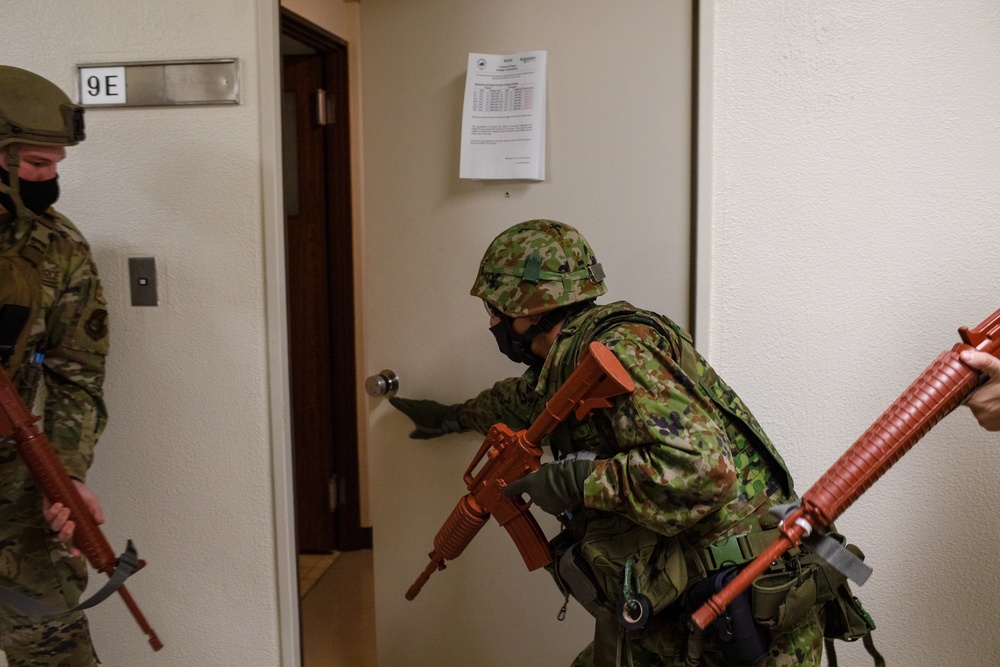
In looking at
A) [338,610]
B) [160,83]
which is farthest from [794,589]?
[338,610]

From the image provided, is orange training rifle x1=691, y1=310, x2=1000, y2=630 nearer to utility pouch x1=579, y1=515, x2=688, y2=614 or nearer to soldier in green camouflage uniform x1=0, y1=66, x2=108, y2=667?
utility pouch x1=579, y1=515, x2=688, y2=614

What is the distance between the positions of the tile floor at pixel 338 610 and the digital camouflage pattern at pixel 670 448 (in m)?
1.31

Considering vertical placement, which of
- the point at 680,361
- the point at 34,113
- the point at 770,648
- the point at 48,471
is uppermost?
the point at 34,113

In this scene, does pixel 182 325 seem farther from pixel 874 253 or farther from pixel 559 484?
pixel 874 253

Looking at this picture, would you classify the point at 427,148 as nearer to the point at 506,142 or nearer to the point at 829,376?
the point at 506,142

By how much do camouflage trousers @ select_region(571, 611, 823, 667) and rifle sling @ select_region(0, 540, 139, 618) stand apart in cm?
94

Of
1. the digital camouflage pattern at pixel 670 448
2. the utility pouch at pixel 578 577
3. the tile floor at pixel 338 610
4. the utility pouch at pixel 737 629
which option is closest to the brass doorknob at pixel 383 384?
the digital camouflage pattern at pixel 670 448

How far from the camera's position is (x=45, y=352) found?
4.90 ft

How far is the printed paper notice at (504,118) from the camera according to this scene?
1655mm

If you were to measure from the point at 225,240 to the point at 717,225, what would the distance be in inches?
44.1

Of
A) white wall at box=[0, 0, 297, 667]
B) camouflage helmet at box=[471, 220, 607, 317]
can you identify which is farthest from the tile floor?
camouflage helmet at box=[471, 220, 607, 317]

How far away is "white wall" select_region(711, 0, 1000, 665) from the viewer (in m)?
1.47

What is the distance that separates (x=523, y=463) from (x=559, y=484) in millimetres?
134

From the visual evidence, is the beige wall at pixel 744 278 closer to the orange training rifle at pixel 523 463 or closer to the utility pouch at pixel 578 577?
the orange training rifle at pixel 523 463
